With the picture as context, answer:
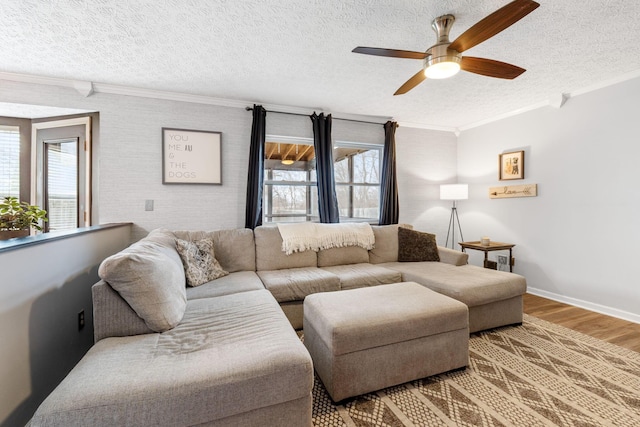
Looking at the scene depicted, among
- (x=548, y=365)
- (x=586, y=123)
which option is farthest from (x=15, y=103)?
(x=586, y=123)

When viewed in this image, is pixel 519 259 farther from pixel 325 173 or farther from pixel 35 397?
pixel 35 397

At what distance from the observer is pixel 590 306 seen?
117 inches

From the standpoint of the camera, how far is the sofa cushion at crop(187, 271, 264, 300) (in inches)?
81.3

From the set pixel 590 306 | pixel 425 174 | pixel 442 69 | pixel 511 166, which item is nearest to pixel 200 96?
pixel 442 69

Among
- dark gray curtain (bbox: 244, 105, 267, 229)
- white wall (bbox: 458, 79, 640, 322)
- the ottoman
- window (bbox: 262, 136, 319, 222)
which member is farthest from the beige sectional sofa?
window (bbox: 262, 136, 319, 222)

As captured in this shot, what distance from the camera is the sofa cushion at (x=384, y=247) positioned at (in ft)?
10.9

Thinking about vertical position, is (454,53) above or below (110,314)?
above

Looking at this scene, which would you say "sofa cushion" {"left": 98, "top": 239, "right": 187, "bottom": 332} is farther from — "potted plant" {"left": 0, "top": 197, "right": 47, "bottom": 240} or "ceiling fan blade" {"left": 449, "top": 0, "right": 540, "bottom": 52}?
"ceiling fan blade" {"left": 449, "top": 0, "right": 540, "bottom": 52}

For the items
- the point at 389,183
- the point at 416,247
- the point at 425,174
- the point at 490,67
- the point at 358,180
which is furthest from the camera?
the point at 425,174

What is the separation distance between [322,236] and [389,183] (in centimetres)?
145

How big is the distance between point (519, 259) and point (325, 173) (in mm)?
2833

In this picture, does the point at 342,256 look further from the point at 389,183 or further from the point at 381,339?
the point at 381,339

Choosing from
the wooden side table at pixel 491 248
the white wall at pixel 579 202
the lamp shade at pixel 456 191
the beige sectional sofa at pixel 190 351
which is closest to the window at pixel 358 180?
the lamp shade at pixel 456 191

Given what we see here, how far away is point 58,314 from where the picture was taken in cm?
158
